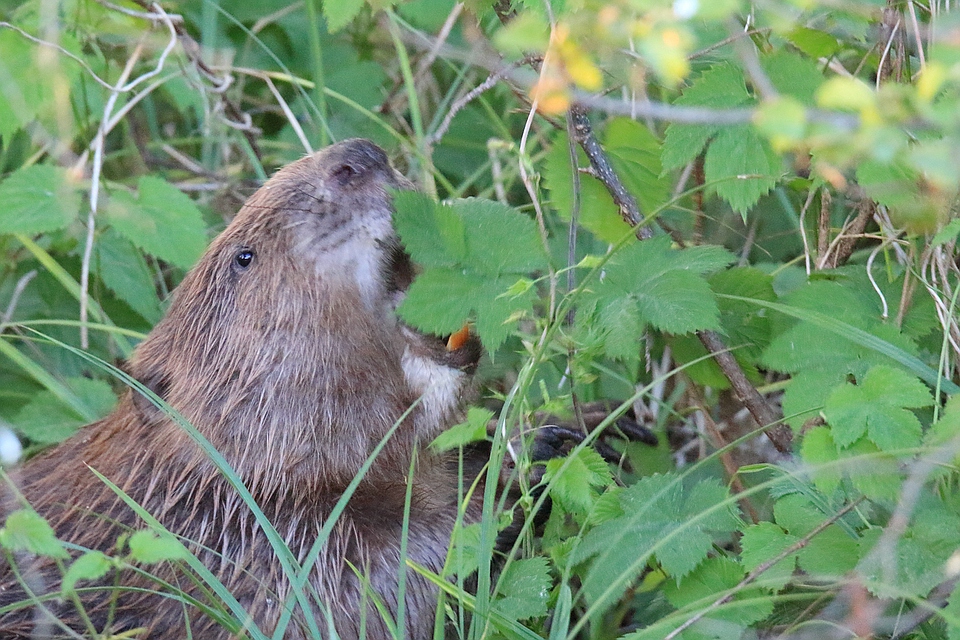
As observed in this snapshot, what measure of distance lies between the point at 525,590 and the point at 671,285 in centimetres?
64

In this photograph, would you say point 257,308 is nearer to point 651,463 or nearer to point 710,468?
point 651,463

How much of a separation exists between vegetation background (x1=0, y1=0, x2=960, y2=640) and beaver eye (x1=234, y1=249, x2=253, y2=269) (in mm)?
410

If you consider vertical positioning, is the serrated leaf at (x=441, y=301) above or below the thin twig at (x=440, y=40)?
below

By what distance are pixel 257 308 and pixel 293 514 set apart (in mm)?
446

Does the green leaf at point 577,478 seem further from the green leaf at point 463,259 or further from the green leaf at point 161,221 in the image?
the green leaf at point 161,221

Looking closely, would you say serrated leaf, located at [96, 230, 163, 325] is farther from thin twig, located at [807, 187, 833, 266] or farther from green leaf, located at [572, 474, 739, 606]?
thin twig, located at [807, 187, 833, 266]

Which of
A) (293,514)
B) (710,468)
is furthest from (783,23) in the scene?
(710,468)

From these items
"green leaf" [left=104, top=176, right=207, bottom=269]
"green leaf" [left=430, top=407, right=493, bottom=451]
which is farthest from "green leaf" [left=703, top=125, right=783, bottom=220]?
"green leaf" [left=104, top=176, right=207, bottom=269]

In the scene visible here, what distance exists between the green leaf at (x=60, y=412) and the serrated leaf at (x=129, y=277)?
1.04ft

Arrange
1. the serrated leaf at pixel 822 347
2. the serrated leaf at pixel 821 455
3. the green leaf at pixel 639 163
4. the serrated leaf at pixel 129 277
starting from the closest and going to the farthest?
the serrated leaf at pixel 821 455 → the serrated leaf at pixel 822 347 → the green leaf at pixel 639 163 → the serrated leaf at pixel 129 277

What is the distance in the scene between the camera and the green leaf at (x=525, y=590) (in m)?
1.95

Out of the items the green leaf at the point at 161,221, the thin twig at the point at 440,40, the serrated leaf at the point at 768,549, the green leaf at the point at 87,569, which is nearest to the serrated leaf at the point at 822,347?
the serrated leaf at the point at 768,549

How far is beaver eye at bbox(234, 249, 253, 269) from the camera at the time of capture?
2.38 meters

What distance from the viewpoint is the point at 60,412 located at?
298 centimetres
